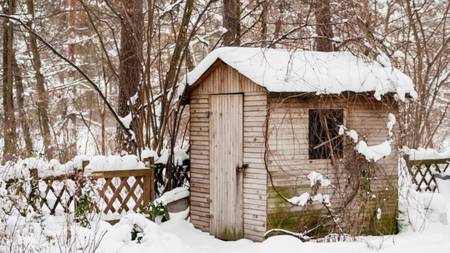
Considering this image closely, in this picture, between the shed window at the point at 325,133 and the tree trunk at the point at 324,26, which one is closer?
the tree trunk at the point at 324,26

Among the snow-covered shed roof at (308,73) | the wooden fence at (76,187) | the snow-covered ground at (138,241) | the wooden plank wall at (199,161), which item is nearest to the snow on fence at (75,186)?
the wooden fence at (76,187)

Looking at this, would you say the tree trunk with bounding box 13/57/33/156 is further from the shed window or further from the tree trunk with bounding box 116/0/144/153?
the shed window

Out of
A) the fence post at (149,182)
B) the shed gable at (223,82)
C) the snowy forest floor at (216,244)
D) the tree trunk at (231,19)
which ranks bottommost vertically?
the snowy forest floor at (216,244)

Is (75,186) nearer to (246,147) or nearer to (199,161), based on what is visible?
(199,161)

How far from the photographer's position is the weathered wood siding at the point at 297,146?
23.3ft

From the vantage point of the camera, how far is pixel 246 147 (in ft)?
24.1

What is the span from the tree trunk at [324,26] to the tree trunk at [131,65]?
11.9ft

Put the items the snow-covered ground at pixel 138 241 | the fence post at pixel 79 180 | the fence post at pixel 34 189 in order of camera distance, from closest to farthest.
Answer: the snow-covered ground at pixel 138 241 → the fence post at pixel 79 180 → the fence post at pixel 34 189

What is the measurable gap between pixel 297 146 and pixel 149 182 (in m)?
2.98

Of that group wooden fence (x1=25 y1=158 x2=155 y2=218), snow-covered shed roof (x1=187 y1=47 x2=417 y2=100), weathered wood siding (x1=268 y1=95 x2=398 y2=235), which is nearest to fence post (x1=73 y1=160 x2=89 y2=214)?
wooden fence (x1=25 y1=158 x2=155 y2=218)

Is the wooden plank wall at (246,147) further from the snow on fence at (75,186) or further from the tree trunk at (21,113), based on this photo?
the tree trunk at (21,113)

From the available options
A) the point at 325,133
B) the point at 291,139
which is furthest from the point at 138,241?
the point at 325,133

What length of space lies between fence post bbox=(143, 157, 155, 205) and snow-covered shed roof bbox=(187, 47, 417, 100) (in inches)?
69.8

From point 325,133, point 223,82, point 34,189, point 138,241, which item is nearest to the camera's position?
point 138,241
